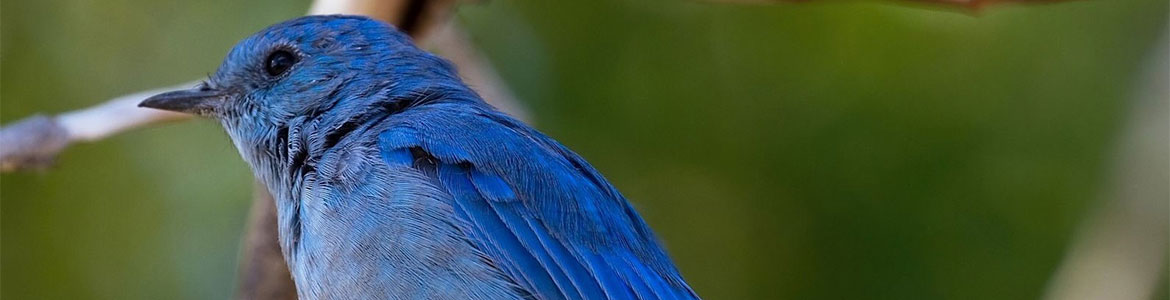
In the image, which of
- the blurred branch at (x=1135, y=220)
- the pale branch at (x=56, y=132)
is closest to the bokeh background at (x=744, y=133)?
the blurred branch at (x=1135, y=220)

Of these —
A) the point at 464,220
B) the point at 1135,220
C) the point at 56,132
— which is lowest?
the point at 56,132

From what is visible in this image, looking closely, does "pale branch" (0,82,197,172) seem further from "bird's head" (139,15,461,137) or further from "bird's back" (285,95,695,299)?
"bird's back" (285,95,695,299)

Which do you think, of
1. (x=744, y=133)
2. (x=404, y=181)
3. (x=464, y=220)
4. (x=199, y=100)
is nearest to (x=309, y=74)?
(x=199, y=100)

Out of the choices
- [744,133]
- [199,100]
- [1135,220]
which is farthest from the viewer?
[744,133]

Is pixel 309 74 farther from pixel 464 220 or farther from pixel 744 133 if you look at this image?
pixel 744 133

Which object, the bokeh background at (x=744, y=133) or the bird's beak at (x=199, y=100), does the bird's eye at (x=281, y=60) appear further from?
the bokeh background at (x=744, y=133)

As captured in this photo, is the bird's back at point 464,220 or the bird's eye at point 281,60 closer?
the bird's back at point 464,220

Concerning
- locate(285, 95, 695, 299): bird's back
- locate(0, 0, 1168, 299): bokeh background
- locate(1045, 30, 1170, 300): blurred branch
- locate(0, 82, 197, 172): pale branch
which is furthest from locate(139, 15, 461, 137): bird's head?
locate(1045, 30, 1170, 300): blurred branch

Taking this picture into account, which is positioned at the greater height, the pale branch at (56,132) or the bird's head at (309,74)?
the bird's head at (309,74)
